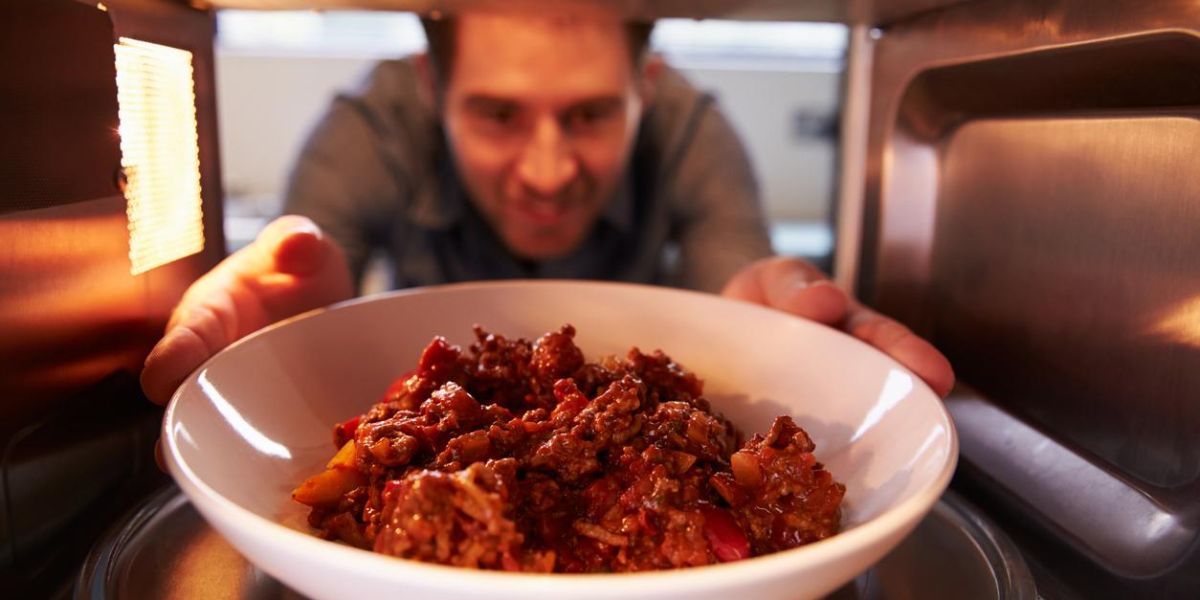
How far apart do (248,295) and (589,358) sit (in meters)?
0.41

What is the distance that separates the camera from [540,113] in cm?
170

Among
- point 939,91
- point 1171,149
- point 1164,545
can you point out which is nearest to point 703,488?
point 1164,545

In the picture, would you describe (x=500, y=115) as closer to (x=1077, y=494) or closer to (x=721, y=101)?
(x=1077, y=494)

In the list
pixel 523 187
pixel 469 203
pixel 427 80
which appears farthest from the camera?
pixel 469 203

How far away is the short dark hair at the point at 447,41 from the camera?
1.76 metres

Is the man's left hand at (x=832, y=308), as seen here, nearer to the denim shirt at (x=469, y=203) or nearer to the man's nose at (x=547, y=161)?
the man's nose at (x=547, y=161)

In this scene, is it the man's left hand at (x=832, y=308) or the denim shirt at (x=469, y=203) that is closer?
the man's left hand at (x=832, y=308)

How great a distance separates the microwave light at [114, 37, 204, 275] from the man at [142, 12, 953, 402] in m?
0.06

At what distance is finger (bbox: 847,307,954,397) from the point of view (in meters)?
0.87

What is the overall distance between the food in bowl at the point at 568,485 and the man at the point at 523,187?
0.23m

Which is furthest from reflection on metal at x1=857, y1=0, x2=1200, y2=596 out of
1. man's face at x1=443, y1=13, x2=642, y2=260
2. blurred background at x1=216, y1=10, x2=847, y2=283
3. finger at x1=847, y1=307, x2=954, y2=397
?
blurred background at x1=216, y1=10, x2=847, y2=283

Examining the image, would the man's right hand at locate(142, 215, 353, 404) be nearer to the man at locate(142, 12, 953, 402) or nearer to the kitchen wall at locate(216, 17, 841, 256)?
the man at locate(142, 12, 953, 402)

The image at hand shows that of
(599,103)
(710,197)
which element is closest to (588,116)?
(599,103)

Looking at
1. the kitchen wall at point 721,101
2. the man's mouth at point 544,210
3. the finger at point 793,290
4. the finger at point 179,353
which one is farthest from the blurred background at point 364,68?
the finger at point 179,353
